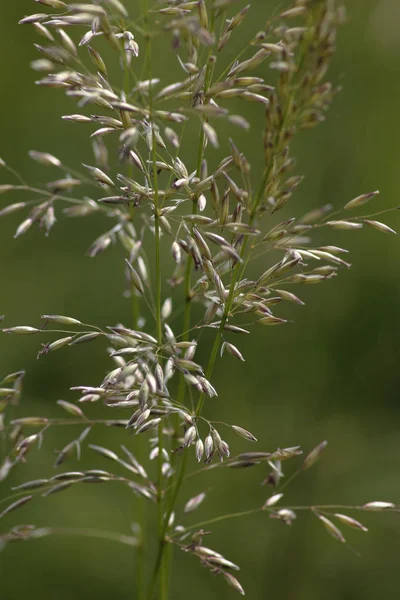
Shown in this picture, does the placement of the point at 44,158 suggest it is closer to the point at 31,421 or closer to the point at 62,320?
the point at 62,320

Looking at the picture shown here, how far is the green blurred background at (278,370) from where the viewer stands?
85.4 inches

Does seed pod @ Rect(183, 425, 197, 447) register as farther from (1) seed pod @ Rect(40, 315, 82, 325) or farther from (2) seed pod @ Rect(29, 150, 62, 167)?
(2) seed pod @ Rect(29, 150, 62, 167)

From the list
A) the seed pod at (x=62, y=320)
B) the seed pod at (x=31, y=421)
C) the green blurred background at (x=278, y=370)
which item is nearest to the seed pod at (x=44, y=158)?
the seed pod at (x=62, y=320)

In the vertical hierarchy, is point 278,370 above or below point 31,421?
below

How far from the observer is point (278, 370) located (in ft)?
7.82

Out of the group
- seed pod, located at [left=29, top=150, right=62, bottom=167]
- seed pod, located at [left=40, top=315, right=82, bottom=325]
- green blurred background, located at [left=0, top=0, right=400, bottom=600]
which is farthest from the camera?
green blurred background, located at [left=0, top=0, right=400, bottom=600]

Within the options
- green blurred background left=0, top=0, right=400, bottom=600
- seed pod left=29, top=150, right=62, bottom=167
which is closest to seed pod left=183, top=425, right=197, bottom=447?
seed pod left=29, top=150, right=62, bottom=167

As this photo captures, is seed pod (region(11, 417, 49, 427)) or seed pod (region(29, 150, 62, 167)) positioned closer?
seed pod (region(29, 150, 62, 167))

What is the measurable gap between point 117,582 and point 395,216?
66.5 inches

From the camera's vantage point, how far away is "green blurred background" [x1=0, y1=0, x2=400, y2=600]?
217 centimetres

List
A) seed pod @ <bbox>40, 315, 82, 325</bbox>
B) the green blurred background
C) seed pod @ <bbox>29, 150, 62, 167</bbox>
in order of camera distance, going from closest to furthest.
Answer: seed pod @ <bbox>29, 150, 62, 167</bbox>
seed pod @ <bbox>40, 315, 82, 325</bbox>
the green blurred background

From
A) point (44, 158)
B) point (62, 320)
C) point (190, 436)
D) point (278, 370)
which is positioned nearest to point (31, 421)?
point (62, 320)

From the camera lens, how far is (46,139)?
9.09ft

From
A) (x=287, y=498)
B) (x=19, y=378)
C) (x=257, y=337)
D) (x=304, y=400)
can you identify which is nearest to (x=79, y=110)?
(x=257, y=337)
